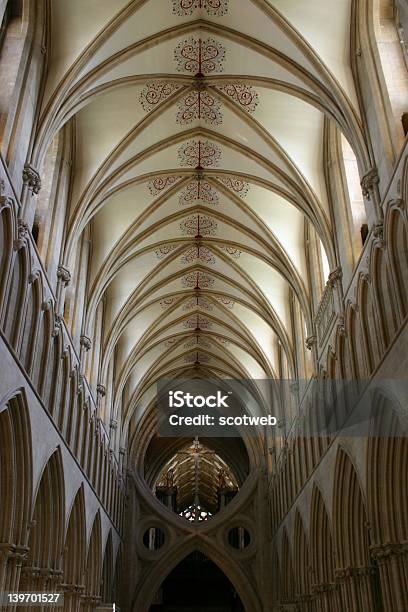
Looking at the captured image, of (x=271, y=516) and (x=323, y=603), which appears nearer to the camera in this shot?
(x=323, y=603)

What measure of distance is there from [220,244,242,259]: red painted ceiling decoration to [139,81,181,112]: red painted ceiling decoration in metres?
6.73

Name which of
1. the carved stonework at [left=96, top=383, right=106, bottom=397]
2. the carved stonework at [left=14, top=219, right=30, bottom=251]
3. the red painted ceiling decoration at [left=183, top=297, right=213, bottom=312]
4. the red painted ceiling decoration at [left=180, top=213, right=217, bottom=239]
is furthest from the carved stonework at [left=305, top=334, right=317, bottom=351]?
the carved stonework at [left=14, top=219, right=30, bottom=251]

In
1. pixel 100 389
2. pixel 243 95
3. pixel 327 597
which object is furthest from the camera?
pixel 100 389

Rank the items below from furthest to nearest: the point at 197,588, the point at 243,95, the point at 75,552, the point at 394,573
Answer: the point at 197,588, the point at 75,552, the point at 243,95, the point at 394,573

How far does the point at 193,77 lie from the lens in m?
16.5

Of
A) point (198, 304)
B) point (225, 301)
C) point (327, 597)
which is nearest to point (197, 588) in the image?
point (198, 304)

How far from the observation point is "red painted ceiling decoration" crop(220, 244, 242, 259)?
75.3 feet

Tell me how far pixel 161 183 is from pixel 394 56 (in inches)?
354

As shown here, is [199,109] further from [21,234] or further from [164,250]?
[21,234]

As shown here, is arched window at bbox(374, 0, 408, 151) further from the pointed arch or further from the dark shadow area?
the dark shadow area

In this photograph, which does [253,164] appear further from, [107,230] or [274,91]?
[107,230]

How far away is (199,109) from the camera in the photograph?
17781mm

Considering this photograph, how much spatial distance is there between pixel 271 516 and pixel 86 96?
20.1 meters

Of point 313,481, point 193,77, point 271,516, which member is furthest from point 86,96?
point 271,516
